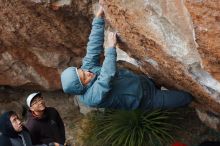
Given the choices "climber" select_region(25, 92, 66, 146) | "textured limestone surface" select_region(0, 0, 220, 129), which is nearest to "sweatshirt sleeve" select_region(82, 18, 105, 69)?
"textured limestone surface" select_region(0, 0, 220, 129)

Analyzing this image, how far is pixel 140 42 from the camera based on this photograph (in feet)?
13.6

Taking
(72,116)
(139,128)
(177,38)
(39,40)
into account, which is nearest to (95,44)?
(177,38)

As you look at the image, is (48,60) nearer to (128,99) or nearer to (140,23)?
(128,99)

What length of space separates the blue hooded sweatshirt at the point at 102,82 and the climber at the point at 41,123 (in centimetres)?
101

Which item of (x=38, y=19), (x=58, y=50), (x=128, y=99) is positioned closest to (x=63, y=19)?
(x=38, y=19)

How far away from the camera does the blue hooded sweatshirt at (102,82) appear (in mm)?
3982

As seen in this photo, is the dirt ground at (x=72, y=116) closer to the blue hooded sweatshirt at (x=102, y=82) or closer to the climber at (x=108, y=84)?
the climber at (x=108, y=84)

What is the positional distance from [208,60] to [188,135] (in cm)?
373

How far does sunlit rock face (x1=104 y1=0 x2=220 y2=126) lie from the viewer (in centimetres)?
326

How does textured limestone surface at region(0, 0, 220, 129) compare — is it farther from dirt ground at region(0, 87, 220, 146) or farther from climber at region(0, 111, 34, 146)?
climber at region(0, 111, 34, 146)

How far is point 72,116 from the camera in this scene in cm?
857

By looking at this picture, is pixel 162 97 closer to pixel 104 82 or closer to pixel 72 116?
pixel 104 82

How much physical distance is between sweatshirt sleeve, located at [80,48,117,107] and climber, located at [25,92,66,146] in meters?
1.17

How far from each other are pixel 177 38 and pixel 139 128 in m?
3.69
